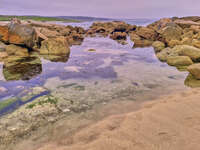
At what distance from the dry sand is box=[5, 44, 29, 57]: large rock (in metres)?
10.8

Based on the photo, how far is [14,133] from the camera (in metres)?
3.85

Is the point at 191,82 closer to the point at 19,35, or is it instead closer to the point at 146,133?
the point at 146,133

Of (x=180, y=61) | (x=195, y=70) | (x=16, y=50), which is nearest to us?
(x=195, y=70)

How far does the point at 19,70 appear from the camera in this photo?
8750mm

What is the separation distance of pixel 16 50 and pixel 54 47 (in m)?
3.10

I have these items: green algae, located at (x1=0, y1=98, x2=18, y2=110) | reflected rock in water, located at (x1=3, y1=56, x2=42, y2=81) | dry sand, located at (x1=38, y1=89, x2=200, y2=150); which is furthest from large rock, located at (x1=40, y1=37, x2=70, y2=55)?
dry sand, located at (x1=38, y1=89, x2=200, y2=150)

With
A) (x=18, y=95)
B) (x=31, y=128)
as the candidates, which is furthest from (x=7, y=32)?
(x=31, y=128)

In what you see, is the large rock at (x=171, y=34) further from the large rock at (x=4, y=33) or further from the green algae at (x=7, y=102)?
the green algae at (x=7, y=102)

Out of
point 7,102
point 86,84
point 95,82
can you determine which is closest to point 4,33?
point 7,102

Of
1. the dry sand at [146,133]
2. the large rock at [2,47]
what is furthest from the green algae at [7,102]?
the large rock at [2,47]

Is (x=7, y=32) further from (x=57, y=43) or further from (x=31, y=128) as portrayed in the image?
(x=31, y=128)

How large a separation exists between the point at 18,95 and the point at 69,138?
3.50m

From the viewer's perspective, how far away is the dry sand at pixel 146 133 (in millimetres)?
2686

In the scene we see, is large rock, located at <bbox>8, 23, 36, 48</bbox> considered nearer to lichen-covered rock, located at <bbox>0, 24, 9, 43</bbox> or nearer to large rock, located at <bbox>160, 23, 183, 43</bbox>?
lichen-covered rock, located at <bbox>0, 24, 9, 43</bbox>
